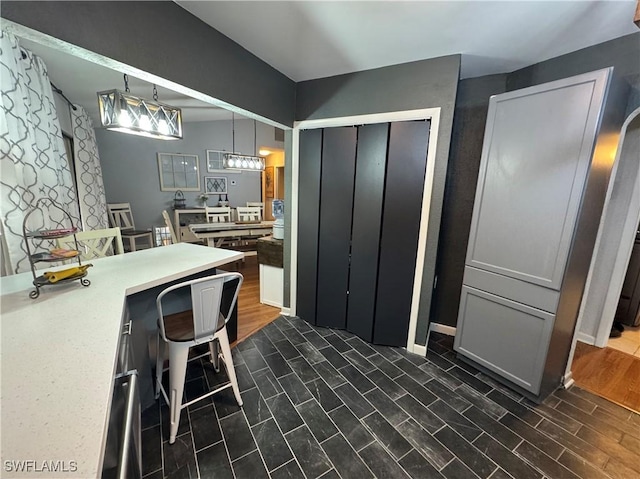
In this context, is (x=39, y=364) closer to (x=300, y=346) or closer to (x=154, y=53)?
(x=154, y=53)

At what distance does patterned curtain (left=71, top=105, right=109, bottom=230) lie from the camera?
336cm

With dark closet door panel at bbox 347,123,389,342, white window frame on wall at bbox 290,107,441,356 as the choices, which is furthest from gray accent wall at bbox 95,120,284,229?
dark closet door panel at bbox 347,123,389,342

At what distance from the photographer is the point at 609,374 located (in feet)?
6.87

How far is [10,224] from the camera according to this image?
1.45 meters

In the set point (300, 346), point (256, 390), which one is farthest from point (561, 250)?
point (256, 390)

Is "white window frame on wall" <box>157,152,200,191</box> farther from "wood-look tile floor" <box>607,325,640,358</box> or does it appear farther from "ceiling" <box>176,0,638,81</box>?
"wood-look tile floor" <box>607,325,640,358</box>

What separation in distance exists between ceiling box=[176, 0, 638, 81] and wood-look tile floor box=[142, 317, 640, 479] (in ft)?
8.08

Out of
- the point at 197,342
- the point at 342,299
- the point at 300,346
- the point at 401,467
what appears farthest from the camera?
the point at 342,299

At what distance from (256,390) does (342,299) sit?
1.13 meters

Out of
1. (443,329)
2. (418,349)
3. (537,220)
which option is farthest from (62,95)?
(443,329)

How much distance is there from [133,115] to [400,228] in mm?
2177

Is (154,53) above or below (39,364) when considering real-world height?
above

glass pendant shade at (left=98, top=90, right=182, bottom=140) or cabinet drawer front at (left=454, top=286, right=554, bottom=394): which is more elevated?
glass pendant shade at (left=98, top=90, right=182, bottom=140)

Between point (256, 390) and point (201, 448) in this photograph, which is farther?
point (256, 390)
